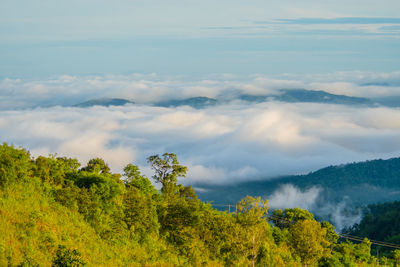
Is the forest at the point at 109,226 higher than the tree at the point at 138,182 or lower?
lower

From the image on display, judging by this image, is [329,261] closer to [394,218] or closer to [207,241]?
[207,241]

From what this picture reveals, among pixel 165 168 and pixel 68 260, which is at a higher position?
pixel 165 168

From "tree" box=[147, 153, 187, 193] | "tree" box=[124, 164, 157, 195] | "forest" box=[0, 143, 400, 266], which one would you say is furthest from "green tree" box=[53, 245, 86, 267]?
"tree" box=[147, 153, 187, 193]

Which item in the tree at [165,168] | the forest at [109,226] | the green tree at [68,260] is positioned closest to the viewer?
the green tree at [68,260]

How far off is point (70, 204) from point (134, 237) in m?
5.12

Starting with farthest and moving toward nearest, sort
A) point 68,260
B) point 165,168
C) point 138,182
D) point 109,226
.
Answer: point 165,168 < point 138,182 < point 109,226 < point 68,260

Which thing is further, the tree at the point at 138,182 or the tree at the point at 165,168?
the tree at the point at 165,168

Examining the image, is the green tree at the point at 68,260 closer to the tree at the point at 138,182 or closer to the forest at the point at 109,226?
the forest at the point at 109,226

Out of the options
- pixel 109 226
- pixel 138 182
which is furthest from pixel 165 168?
pixel 109 226

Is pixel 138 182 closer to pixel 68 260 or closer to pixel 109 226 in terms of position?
pixel 109 226

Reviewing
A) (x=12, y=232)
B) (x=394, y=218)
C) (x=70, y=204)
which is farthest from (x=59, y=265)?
(x=394, y=218)

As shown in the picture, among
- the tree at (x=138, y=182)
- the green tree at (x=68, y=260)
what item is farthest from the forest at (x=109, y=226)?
the tree at (x=138, y=182)

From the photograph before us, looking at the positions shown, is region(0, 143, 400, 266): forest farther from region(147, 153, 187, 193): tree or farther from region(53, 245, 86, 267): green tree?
region(147, 153, 187, 193): tree

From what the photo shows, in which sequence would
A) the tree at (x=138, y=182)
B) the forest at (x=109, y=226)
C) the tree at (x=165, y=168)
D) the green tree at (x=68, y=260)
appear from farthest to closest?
the tree at (x=165, y=168)
the tree at (x=138, y=182)
the forest at (x=109, y=226)
the green tree at (x=68, y=260)
